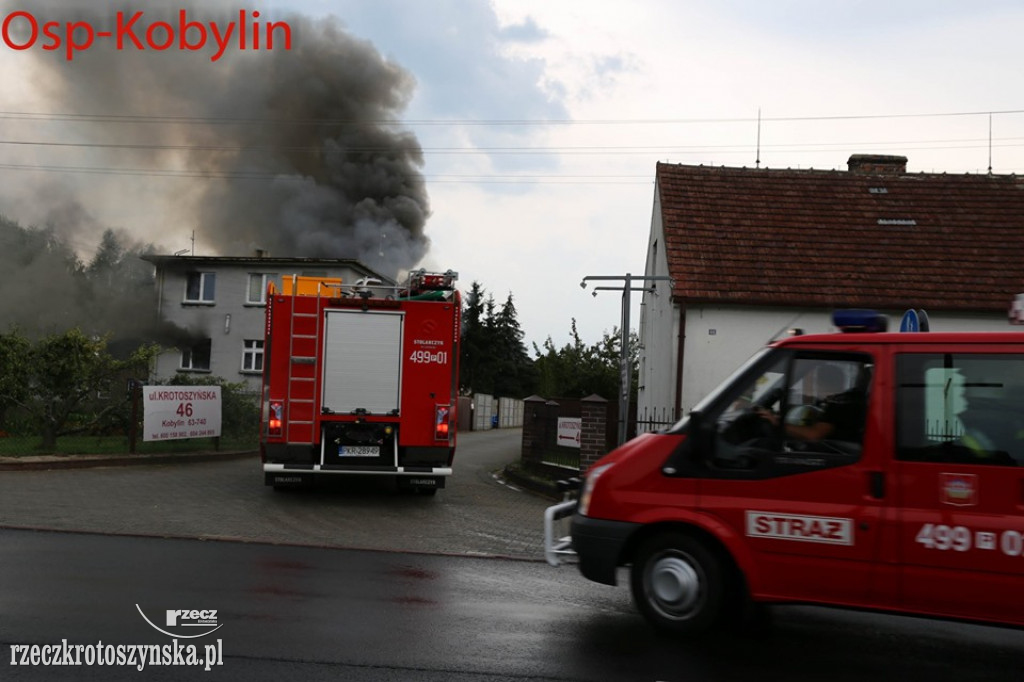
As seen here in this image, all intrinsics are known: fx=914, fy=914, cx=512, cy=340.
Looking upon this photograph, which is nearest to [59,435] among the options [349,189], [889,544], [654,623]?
[654,623]

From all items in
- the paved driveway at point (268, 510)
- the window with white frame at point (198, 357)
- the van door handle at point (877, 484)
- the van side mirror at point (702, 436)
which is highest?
the window with white frame at point (198, 357)

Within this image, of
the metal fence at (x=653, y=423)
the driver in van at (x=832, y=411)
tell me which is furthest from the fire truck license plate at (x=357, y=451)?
the driver in van at (x=832, y=411)

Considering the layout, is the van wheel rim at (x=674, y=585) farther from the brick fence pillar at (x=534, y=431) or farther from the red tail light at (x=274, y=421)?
the brick fence pillar at (x=534, y=431)

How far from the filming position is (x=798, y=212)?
21.4 meters

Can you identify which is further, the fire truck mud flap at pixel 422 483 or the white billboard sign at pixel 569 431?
the white billboard sign at pixel 569 431

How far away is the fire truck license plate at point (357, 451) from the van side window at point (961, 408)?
8475 mm

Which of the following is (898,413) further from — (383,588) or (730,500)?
(383,588)

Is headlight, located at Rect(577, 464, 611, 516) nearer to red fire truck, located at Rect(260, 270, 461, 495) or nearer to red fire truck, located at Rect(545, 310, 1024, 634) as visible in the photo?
red fire truck, located at Rect(545, 310, 1024, 634)

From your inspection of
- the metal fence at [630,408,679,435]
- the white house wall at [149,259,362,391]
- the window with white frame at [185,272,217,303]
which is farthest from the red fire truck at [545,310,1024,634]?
the window with white frame at [185,272,217,303]

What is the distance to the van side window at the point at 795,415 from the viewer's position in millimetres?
5531

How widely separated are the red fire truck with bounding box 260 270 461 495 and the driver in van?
750cm

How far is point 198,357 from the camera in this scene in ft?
133

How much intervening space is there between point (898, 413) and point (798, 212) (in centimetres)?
1696

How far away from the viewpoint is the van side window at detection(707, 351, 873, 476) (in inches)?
218
